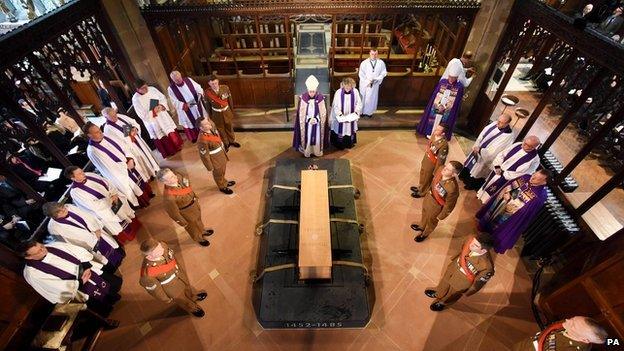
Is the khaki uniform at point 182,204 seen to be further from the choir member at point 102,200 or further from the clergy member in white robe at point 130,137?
the clergy member in white robe at point 130,137

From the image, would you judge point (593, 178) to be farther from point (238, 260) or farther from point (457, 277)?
point (238, 260)

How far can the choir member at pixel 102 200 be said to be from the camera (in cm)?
386

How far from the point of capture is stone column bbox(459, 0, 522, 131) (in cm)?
525

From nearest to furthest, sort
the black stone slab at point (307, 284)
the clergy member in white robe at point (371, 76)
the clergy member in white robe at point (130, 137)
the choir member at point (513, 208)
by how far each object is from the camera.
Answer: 1. the black stone slab at point (307, 284)
2. the choir member at point (513, 208)
3. the clergy member in white robe at point (130, 137)
4. the clergy member in white robe at point (371, 76)

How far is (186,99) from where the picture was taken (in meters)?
5.83

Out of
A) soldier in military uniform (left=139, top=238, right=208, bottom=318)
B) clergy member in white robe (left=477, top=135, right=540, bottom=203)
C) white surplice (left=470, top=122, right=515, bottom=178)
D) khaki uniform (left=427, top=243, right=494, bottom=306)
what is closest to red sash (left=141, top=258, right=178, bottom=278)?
soldier in military uniform (left=139, top=238, right=208, bottom=318)

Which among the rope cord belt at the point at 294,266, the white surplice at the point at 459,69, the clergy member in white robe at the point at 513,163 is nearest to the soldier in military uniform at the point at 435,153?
the clergy member in white robe at the point at 513,163

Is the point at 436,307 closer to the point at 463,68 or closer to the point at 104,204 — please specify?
the point at 463,68

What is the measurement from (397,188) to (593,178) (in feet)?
10.6

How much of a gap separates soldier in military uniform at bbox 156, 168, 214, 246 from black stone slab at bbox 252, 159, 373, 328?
1.10 meters

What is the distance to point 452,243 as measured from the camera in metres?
4.68

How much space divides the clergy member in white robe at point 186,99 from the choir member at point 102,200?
2074mm

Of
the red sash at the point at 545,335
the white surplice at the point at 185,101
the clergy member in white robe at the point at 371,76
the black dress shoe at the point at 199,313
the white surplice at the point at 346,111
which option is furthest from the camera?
the clergy member in white robe at the point at 371,76

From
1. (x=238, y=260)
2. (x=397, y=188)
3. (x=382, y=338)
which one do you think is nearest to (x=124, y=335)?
(x=238, y=260)
